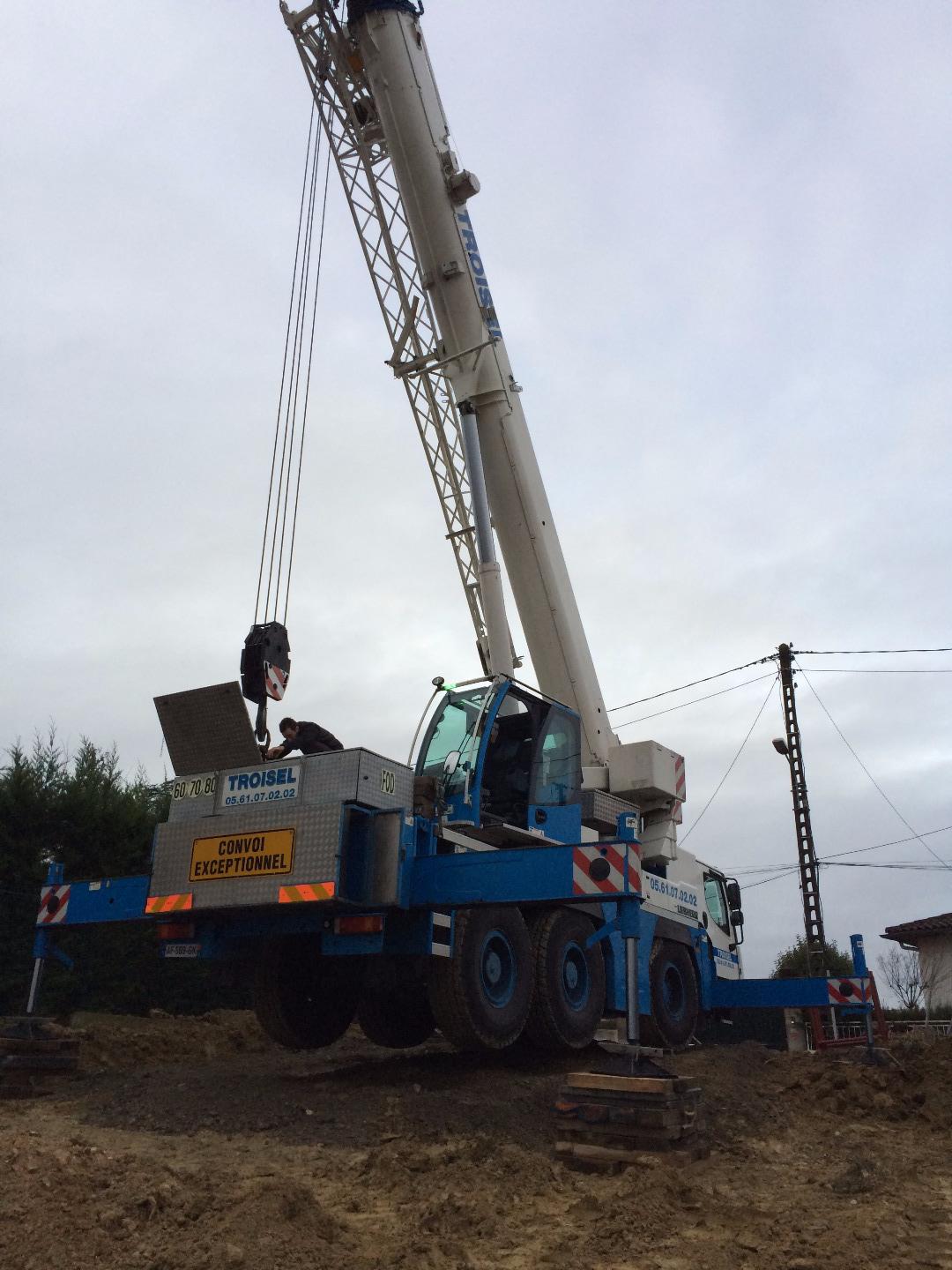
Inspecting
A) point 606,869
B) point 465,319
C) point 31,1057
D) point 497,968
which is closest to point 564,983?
point 497,968

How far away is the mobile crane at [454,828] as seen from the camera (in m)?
7.63

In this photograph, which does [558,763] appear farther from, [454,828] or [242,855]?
[242,855]

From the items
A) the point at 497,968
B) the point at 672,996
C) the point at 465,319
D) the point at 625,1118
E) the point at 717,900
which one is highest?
the point at 465,319

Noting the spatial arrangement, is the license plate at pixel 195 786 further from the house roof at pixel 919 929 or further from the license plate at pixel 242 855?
the house roof at pixel 919 929

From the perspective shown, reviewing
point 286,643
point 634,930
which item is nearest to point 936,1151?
point 634,930

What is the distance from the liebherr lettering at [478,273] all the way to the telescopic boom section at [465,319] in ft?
0.04

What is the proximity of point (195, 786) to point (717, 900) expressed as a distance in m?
8.03

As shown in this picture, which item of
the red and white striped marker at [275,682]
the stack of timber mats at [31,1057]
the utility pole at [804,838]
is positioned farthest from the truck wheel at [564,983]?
the utility pole at [804,838]

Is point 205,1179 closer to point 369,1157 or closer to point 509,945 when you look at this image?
point 369,1157

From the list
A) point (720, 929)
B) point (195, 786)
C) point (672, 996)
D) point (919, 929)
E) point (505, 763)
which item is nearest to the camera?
point (195, 786)

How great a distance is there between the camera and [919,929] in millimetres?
32969

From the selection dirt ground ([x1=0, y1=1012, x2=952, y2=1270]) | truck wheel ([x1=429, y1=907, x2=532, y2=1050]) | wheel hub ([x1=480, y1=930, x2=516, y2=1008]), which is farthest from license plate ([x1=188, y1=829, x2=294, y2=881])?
wheel hub ([x1=480, y1=930, x2=516, y2=1008])

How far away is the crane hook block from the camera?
9.26m

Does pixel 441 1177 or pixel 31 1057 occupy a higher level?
pixel 31 1057
